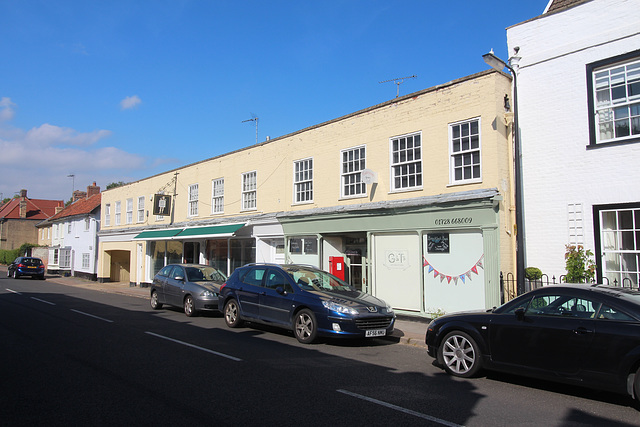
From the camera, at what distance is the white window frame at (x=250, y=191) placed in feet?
63.1

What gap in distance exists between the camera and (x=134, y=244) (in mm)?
28469

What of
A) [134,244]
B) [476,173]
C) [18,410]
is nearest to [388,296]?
[476,173]

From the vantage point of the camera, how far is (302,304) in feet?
31.6

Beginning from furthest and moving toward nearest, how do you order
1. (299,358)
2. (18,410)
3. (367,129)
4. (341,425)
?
(367,129), (299,358), (18,410), (341,425)

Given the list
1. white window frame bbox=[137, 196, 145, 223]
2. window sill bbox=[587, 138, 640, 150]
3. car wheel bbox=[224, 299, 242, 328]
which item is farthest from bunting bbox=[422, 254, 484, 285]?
white window frame bbox=[137, 196, 145, 223]

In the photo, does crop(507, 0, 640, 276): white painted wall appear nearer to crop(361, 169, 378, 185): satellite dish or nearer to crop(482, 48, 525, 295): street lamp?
crop(482, 48, 525, 295): street lamp

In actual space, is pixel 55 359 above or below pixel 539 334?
below

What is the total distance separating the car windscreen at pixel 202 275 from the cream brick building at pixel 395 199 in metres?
2.87

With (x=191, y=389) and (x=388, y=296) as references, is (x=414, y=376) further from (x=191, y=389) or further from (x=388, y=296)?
(x=388, y=296)

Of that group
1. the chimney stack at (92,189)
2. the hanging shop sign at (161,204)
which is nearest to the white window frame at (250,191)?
the hanging shop sign at (161,204)

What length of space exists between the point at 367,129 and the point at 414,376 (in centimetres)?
923

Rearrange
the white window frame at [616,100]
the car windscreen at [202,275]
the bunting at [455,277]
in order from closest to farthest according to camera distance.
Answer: the white window frame at [616,100] < the bunting at [455,277] < the car windscreen at [202,275]

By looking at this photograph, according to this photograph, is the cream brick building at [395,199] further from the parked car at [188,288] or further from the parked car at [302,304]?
the parked car at [188,288]

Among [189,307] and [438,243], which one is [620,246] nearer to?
[438,243]
